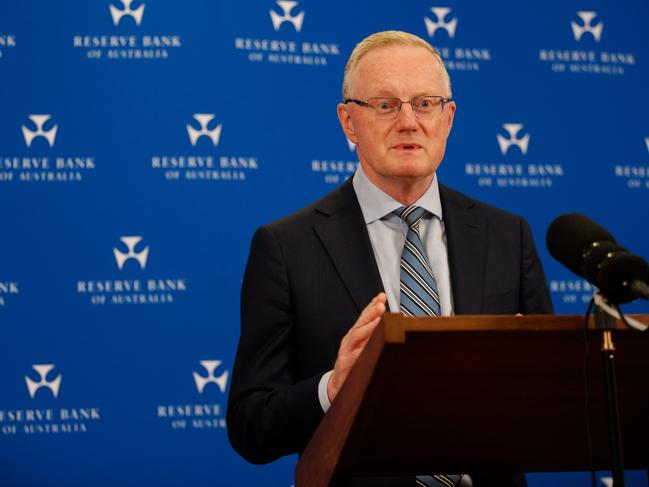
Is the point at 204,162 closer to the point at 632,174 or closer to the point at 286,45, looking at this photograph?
the point at 286,45

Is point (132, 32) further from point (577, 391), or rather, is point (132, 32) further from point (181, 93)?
point (577, 391)

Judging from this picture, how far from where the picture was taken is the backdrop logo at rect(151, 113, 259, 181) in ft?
11.2

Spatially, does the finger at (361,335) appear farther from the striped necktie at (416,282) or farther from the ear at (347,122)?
the ear at (347,122)

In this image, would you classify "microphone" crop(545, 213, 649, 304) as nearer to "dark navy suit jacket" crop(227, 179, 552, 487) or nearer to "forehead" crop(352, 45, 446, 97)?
"dark navy suit jacket" crop(227, 179, 552, 487)

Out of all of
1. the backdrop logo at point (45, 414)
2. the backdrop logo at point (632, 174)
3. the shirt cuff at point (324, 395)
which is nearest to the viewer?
the shirt cuff at point (324, 395)

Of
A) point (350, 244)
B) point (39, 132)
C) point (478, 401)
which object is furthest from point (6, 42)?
point (478, 401)

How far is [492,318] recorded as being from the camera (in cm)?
105

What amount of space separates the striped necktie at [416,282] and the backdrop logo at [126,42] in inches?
71.2

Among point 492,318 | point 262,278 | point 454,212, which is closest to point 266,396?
point 262,278

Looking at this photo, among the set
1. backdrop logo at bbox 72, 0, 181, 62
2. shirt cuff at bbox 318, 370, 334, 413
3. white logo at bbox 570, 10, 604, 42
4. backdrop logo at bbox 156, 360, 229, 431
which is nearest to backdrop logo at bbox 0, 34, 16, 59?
backdrop logo at bbox 72, 0, 181, 62

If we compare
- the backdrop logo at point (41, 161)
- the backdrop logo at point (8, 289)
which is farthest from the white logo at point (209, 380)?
the backdrop logo at point (41, 161)

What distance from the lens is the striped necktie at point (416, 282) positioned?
74.3 inches

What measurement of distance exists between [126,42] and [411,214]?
183cm

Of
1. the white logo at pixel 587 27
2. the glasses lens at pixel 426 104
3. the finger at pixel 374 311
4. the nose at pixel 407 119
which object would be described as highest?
the white logo at pixel 587 27
